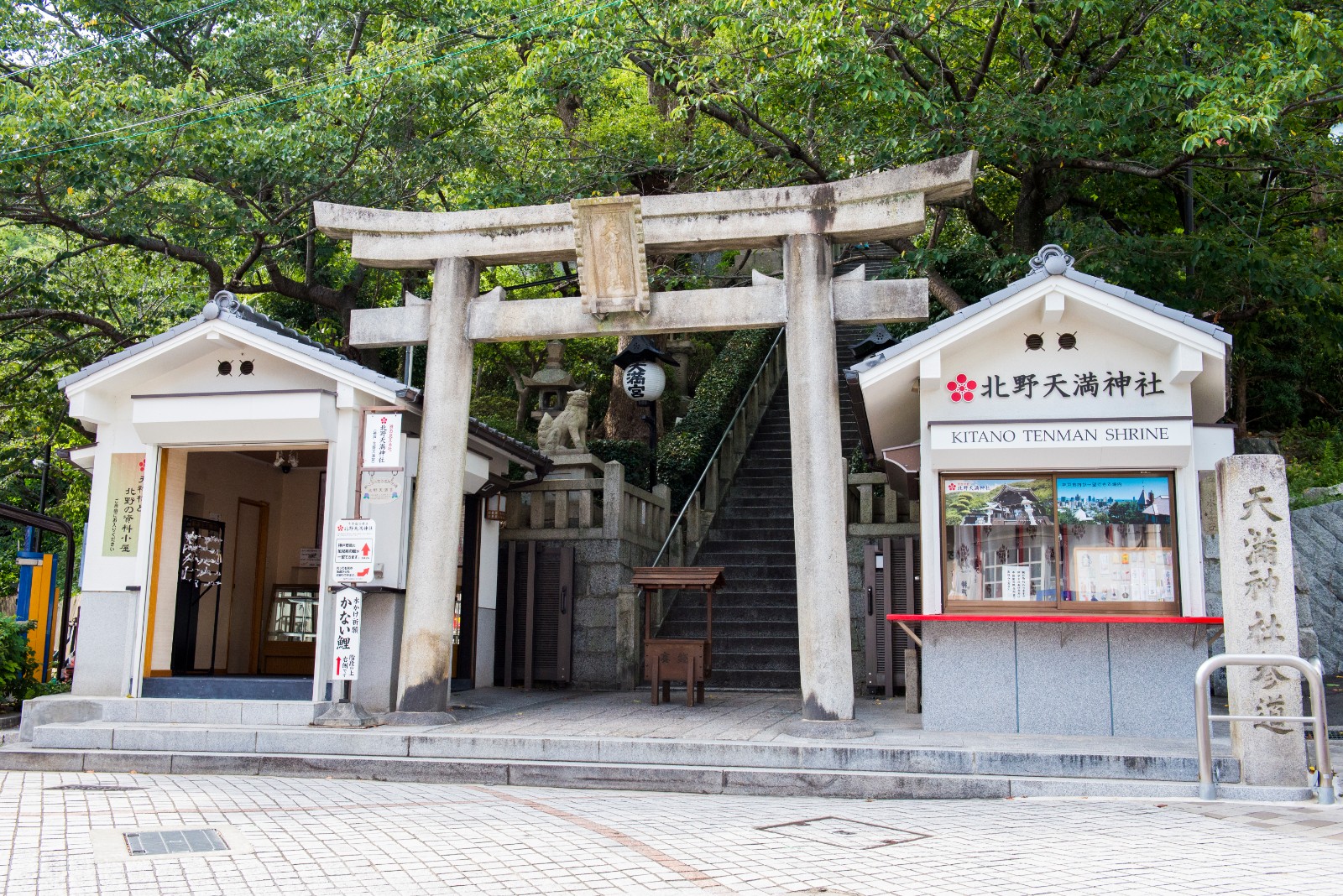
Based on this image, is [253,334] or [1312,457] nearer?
[253,334]

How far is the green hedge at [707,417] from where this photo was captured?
63.7 feet

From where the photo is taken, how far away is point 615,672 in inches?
594

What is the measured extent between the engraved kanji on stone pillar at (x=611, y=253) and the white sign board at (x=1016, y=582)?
4681 mm

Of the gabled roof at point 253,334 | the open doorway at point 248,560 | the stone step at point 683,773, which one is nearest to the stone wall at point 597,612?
the open doorway at point 248,560

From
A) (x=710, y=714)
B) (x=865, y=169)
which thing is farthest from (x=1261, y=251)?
(x=710, y=714)

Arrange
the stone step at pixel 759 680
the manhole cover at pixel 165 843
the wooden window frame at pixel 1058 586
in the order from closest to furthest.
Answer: the manhole cover at pixel 165 843, the wooden window frame at pixel 1058 586, the stone step at pixel 759 680

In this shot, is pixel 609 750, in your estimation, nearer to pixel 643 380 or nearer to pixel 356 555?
pixel 356 555

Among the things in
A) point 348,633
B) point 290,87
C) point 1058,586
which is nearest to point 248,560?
point 348,633

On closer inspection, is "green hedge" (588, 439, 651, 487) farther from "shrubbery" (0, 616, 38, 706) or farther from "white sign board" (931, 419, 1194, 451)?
"shrubbery" (0, 616, 38, 706)

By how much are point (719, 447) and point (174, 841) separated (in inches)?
564

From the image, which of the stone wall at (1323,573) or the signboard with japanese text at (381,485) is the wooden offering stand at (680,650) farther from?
the stone wall at (1323,573)

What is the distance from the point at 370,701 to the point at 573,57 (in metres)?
9.30

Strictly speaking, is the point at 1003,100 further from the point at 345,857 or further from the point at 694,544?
the point at 345,857

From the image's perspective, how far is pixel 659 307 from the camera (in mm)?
11539
